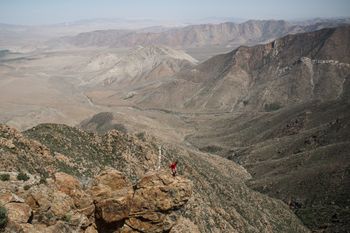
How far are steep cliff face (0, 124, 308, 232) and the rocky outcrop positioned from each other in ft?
0.14

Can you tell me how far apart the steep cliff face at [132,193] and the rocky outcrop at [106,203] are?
0.04m

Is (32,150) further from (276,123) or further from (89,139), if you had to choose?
(276,123)

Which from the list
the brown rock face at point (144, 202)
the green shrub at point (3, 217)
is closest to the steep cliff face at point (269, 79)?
the brown rock face at point (144, 202)

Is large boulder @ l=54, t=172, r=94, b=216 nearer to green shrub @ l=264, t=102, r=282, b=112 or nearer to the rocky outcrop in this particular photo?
the rocky outcrop

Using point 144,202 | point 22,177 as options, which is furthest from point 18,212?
point 144,202

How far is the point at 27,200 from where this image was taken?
20141 millimetres

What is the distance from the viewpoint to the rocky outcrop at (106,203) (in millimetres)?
19859

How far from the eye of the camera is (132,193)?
22906 mm

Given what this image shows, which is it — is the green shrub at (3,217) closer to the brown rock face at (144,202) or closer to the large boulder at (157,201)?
the brown rock face at (144,202)

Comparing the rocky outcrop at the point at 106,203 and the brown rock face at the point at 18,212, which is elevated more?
the brown rock face at the point at 18,212

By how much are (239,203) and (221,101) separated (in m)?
114

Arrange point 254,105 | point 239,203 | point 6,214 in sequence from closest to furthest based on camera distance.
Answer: point 6,214
point 239,203
point 254,105

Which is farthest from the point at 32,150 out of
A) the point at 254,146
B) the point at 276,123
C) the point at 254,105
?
the point at 254,105

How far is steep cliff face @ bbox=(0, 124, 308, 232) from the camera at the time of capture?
21.2m
